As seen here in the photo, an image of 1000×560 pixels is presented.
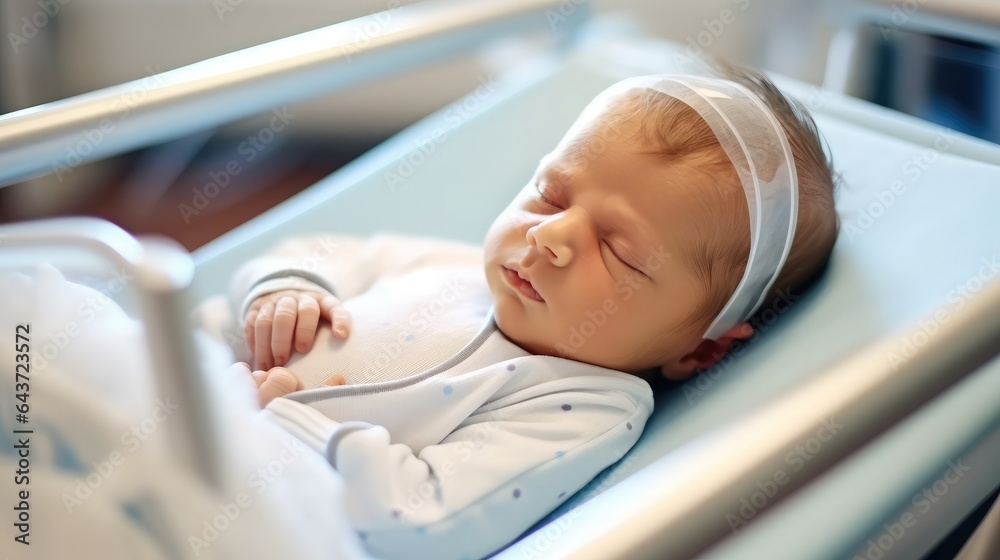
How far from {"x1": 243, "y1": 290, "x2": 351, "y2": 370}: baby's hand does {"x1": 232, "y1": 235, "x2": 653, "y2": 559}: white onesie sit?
16mm

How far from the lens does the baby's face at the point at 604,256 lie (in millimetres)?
853

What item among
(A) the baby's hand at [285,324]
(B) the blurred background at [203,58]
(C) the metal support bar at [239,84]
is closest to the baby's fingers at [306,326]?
(A) the baby's hand at [285,324]

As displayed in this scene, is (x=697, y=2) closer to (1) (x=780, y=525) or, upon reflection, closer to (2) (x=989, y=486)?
(2) (x=989, y=486)

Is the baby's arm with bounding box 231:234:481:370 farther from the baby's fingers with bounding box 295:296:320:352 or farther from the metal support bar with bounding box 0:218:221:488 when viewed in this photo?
the metal support bar with bounding box 0:218:221:488

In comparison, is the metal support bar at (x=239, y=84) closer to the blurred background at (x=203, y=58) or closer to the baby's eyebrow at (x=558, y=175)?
the baby's eyebrow at (x=558, y=175)

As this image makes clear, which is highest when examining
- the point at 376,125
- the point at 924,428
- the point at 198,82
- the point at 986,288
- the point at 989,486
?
the point at 198,82

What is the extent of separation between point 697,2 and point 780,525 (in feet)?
6.10

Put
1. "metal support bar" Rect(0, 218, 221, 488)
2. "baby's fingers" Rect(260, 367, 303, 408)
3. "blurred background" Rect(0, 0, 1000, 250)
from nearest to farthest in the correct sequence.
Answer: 1. "metal support bar" Rect(0, 218, 221, 488)
2. "baby's fingers" Rect(260, 367, 303, 408)
3. "blurred background" Rect(0, 0, 1000, 250)

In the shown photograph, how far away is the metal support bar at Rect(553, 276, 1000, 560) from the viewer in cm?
53

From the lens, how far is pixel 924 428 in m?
0.74

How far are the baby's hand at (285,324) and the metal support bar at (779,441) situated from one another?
423 millimetres

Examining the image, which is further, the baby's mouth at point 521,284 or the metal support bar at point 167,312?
the baby's mouth at point 521,284

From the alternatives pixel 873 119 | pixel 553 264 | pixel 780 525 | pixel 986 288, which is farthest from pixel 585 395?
pixel 873 119

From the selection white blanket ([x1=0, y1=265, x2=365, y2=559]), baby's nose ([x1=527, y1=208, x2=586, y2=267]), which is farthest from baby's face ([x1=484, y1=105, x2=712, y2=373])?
white blanket ([x1=0, y1=265, x2=365, y2=559])
